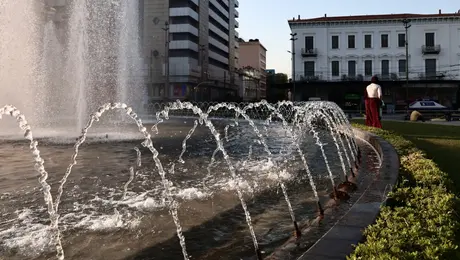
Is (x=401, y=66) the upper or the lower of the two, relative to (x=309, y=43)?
lower

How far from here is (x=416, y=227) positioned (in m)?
3.50

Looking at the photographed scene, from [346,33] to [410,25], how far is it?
25.1ft

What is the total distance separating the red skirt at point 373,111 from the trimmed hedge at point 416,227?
9075 mm

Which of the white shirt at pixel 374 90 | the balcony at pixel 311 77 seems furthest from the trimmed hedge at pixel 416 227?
the balcony at pixel 311 77

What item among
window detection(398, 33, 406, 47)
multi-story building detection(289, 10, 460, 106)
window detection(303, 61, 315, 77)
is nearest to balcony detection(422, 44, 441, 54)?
multi-story building detection(289, 10, 460, 106)

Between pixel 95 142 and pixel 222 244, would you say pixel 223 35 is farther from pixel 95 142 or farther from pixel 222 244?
pixel 222 244

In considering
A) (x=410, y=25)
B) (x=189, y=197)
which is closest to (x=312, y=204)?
(x=189, y=197)

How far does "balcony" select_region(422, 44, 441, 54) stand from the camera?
52688 mm

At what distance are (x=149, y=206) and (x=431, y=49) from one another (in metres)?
53.6

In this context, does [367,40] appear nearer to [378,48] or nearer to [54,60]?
[378,48]

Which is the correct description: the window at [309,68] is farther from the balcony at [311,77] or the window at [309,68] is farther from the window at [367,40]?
the window at [367,40]

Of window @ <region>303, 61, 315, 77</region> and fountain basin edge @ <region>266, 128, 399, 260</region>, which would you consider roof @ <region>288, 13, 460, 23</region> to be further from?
fountain basin edge @ <region>266, 128, 399, 260</region>

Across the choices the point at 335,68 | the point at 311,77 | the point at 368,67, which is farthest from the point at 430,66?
the point at 311,77

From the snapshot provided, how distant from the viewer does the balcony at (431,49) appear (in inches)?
2074
